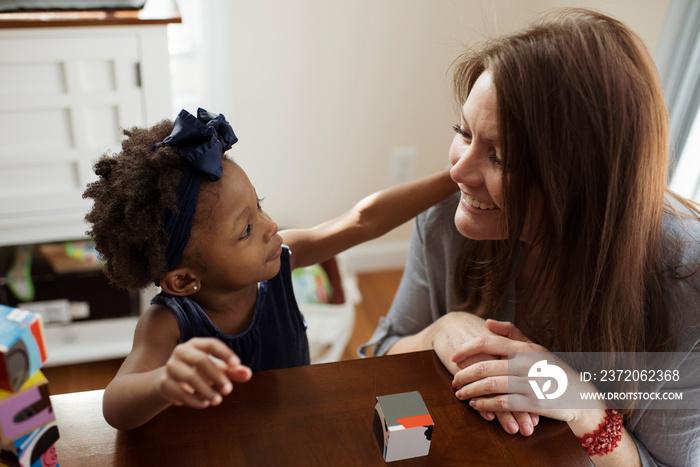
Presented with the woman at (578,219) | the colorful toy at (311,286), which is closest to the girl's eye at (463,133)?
the woman at (578,219)

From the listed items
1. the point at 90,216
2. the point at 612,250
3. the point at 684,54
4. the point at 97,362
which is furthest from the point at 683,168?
the point at 97,362

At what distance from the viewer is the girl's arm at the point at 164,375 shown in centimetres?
66

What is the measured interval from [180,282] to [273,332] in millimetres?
254

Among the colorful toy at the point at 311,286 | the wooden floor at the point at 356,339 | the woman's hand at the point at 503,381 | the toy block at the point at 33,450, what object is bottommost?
the wooden floor at the point at 356,339

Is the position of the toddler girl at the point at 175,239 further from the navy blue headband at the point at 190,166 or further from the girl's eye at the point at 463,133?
the girl's eye at the point at 463,133

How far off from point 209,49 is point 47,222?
0.80 m

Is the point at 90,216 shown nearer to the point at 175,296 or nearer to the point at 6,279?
the point at 175,296

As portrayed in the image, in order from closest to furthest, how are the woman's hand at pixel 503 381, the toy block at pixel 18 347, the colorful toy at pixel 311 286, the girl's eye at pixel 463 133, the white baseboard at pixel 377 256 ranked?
1. the toy block at pixel 18 347
2. the woman's hand at pixel 503 381
3. the girl's eye at pixel 463 133
4. the colorful toy at pixel 311 286
5. the white baseboard at pixel 377 256

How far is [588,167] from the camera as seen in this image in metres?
0.90

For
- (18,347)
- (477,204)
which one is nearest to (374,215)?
(477,204)

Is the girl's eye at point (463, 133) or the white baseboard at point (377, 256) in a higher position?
the girl's eye at point (463, 133)

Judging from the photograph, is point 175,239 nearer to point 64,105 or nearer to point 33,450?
point 33,450

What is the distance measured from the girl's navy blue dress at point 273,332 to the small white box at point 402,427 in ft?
1.21

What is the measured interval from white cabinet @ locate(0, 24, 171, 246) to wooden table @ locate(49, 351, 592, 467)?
1.01 meters
